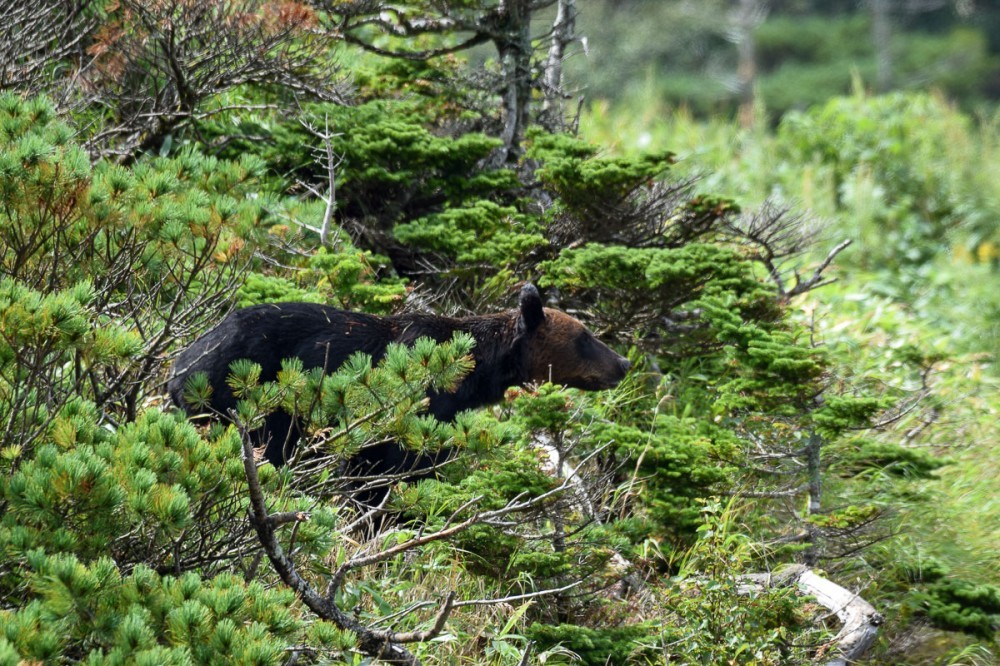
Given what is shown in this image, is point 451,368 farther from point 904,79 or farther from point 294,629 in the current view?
point 904,79

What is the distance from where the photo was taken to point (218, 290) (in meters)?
5.23

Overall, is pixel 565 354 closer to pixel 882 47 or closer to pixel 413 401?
pixel 413 401

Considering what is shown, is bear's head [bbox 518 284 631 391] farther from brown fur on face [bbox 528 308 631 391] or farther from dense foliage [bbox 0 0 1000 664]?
dense foliage [bbox 0 0 1000 664]

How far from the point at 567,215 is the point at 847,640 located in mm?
3794

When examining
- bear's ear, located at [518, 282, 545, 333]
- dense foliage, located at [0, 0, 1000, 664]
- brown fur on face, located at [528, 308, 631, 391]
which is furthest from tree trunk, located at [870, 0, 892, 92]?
bear's ear, located at [518, 282, 545, 333]

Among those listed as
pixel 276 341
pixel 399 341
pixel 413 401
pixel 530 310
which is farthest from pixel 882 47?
pixel 413 401

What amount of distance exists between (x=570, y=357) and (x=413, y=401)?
9.40ft

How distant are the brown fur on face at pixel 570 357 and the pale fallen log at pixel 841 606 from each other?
5.68 ft

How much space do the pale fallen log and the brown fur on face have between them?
5.68 feet

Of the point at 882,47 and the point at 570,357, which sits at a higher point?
the point at 882,47

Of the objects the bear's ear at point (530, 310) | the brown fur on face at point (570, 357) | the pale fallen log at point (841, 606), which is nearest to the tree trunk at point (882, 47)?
the brown fur on face at point (570, 357)

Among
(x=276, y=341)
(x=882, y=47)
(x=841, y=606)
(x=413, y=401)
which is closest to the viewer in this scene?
(x=413, y=401)

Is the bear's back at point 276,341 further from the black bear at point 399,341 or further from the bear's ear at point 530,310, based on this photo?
the bear's ear at point 530,310

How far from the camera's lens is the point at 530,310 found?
23.3 feet
